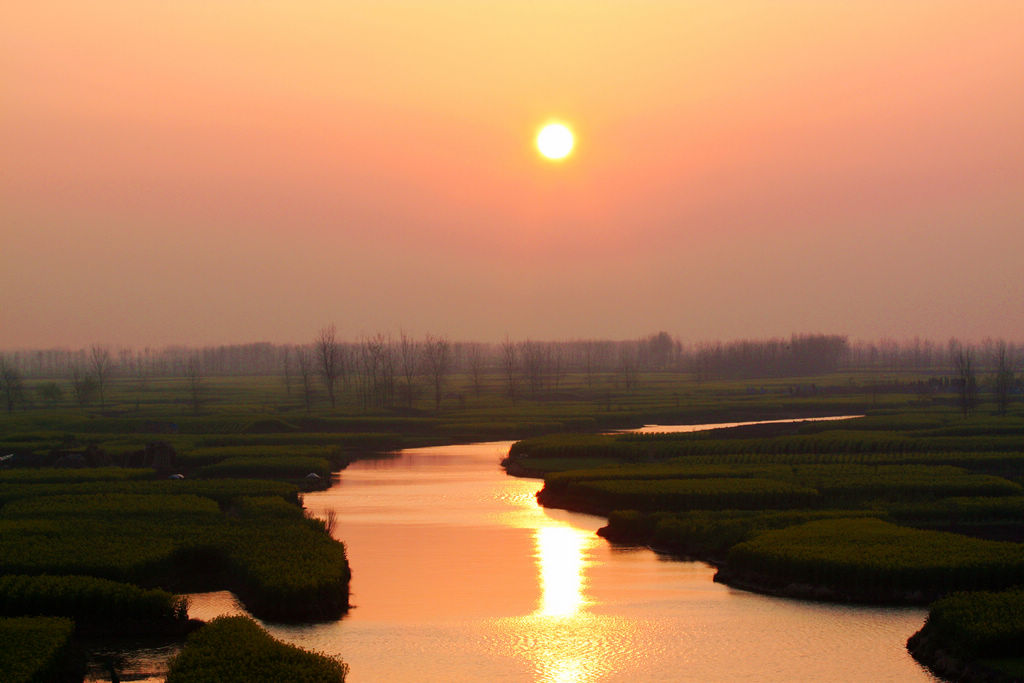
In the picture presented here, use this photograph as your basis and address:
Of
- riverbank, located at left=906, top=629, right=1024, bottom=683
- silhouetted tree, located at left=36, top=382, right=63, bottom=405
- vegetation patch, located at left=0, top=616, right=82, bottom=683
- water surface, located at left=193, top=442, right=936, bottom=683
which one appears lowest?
riverbank, located at left=906, top=629, right=1024, bottom=683

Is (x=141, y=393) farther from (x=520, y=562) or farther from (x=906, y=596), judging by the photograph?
(x=906, y=596)

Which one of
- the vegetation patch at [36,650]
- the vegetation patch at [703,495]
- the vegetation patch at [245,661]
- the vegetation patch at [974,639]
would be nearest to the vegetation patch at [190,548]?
the vegetation patch at [245,661]

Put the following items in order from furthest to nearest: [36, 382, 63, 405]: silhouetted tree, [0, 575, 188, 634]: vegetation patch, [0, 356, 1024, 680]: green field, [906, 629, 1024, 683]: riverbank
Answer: [36, 382, 63, 405]: silhouetted tree < [0, 356, 1024, 680]: green field < [0, 575, 188, 634]: vegetation patch < [906, 629, 1024, 683]: riverbank

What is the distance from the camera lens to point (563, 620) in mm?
31703

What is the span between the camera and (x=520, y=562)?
131 ft

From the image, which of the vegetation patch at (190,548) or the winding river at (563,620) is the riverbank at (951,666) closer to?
the winding river at (563,620)

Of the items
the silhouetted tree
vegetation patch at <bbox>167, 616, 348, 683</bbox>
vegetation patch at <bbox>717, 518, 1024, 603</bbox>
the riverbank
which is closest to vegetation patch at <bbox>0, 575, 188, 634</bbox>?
vegetation patch at <bbox>167, 616, 348, 683</bbox>

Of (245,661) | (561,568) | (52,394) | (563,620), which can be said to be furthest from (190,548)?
(52,394)

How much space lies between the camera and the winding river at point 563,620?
1076 inches

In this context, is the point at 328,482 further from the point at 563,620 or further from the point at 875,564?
the point at 875,564

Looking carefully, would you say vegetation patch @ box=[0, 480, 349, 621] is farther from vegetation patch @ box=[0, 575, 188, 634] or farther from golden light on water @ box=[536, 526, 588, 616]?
golden light on water @ box=[536, 526, 588, 616]

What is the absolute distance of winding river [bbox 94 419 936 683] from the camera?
1076 inches

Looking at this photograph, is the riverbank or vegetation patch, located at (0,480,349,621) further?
vegetation patch, located at (0,480,349,621)

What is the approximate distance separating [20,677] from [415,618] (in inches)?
460
